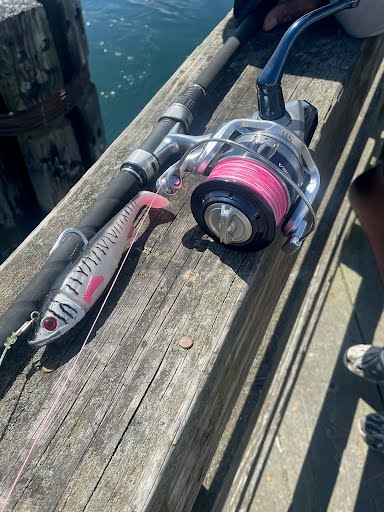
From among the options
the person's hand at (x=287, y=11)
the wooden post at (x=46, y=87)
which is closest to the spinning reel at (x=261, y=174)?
the person's hand at (x=287, y=11)

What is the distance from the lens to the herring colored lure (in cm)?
148

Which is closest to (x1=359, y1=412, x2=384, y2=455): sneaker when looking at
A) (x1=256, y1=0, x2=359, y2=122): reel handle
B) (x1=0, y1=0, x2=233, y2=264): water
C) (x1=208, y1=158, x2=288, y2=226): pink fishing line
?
(x1=208, y1=158, x2=288, y2=226): pink fishing line

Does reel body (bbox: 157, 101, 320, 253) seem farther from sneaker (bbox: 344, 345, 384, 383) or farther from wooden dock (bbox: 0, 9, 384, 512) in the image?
sneaker (bbox: 344, 345, 384, 383)

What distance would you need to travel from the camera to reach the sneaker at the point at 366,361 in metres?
3.14

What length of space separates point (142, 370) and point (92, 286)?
0.34 metres

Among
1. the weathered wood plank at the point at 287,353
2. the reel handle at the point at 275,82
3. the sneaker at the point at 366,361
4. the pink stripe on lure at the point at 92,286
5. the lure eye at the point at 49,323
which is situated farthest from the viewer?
the sneaker at the point at 366,361

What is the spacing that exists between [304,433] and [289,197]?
2.03 metres

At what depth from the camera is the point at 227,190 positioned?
1.56 metres

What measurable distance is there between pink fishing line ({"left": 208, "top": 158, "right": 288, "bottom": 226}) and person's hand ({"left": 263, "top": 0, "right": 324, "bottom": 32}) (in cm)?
145

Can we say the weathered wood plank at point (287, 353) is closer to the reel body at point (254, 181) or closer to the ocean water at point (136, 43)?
the reel body at point (254, 181)

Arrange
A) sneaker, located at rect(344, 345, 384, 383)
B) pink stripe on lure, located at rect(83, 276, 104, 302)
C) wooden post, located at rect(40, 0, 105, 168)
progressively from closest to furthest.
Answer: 1. pink stripe on lure, located at rect(83, 276, 104, 302)
2. wooden post, located at rect(40, 0, 105, 168)
3. sneaker, located at rect(344, 345, 384, 383)

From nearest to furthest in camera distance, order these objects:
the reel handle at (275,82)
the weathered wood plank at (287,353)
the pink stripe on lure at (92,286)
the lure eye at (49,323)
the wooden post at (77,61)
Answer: the lure eye at (49,323) → the pink stripe on lure at (92,286) → the reel handle at (275,82) → the weathered wood plank at (287,353) → the wooden post at (77,61)

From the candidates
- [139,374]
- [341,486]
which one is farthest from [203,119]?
[341,486]

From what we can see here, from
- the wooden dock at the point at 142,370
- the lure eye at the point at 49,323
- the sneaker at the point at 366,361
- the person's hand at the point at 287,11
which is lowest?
the sneaker at the point at 366,361
